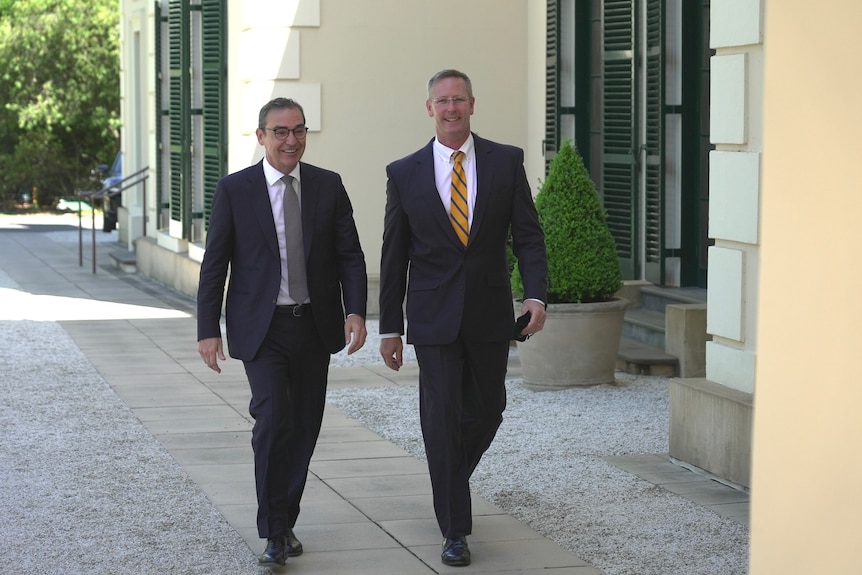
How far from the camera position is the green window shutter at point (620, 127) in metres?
10.9

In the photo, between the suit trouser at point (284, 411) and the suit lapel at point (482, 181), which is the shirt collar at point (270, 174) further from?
the suit lapel at point (482, 181)

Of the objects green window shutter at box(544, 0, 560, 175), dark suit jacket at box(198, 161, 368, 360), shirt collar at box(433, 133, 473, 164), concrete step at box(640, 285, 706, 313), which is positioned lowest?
concrete step at box(640, 285, 706, 313)

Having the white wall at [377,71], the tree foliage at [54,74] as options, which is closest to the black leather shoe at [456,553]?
the white wall at [377,71]

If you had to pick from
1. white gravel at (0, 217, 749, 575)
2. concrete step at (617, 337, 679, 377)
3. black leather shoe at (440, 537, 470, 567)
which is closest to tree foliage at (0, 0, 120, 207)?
white gravel at (0, 217, 749, 575)

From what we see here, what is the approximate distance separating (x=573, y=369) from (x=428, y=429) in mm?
3773

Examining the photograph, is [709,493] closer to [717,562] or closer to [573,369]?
[717,562]

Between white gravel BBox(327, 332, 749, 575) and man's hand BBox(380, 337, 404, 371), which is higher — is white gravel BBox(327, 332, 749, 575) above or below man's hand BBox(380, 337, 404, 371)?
below

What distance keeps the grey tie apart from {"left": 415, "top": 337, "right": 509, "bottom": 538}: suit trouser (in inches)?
18.9

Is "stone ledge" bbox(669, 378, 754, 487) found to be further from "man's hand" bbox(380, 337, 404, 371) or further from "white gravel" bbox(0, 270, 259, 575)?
"white gravel" bbox(0, 270, 259, 575)

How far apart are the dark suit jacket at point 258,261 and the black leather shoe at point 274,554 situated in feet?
2.12

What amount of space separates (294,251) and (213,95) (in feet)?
32.5

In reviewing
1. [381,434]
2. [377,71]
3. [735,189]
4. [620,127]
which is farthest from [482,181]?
[377,71]

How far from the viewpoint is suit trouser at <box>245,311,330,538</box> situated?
505cm

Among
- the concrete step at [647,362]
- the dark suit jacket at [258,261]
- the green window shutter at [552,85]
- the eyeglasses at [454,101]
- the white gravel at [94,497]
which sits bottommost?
the white gravel at [94,497]
